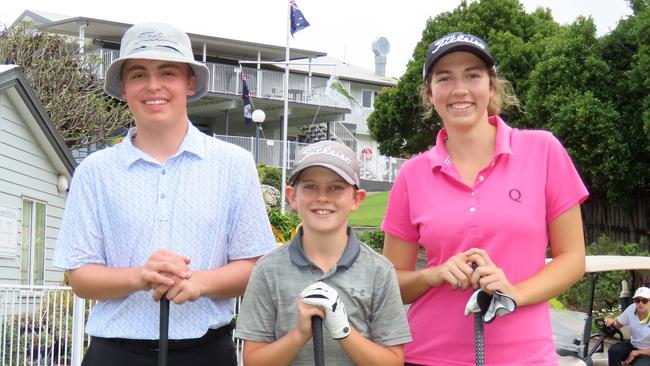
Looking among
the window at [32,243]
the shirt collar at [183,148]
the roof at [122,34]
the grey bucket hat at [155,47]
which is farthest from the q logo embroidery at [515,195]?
the roof at [122,34]

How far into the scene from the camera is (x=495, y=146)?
2910 mm

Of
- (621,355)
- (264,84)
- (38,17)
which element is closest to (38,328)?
(621,355)

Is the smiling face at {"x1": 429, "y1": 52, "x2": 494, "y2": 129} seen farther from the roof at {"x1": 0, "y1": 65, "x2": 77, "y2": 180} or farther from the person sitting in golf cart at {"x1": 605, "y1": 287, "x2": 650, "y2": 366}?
the roof at {"x1": 0, "y1": 65, "x2": 77, "y2": 180}

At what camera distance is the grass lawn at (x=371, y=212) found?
3419 centimetres

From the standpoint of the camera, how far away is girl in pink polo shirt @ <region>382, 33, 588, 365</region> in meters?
2.76

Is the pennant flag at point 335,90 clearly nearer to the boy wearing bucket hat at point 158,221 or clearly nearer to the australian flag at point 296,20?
the australian flag at point 296,20

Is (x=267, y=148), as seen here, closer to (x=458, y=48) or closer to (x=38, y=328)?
(x=38, y=328)

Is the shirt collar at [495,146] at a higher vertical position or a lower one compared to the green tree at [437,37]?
lower

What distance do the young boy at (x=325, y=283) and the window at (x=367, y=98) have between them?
4631cm

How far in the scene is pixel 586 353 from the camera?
7582 mm

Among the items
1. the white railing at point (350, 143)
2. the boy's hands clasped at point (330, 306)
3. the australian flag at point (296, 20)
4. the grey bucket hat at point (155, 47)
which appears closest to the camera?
the boy's hands clasped at point (330, 306)

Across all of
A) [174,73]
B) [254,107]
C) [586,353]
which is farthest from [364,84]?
[174,73]

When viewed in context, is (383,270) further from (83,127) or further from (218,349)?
(83,127)

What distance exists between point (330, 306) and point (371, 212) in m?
34.6
